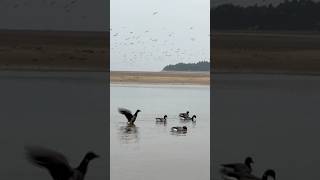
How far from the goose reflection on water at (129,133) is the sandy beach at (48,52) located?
591 inches

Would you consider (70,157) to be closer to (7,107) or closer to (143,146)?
(143,146)

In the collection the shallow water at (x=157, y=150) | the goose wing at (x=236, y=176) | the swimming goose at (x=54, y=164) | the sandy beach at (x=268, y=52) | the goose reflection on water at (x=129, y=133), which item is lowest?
the shallow water at (x=157, y=150)

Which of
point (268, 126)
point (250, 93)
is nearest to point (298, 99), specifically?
point (250, 93)

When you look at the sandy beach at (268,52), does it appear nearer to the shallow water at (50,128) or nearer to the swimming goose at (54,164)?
the shallow water at (50,128)

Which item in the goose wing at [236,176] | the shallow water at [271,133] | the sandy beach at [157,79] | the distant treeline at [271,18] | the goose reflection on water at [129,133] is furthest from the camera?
the sandy beach at [157,79]

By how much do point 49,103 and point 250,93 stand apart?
255 inches

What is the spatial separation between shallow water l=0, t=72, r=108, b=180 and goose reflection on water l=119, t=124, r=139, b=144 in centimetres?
31

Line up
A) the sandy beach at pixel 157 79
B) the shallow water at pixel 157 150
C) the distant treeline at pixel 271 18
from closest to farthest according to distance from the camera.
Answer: the shallow water at pixel 157 150
the distant treeline at pixel 271 18
the sandy beach at pixel 157 79

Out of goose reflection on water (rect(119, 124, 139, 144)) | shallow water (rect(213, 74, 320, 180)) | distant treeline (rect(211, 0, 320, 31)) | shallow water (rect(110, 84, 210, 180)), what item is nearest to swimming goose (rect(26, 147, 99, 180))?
shallow water (rect(110, 84, 210, 180))

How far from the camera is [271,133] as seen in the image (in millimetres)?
9422

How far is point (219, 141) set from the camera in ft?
28.6

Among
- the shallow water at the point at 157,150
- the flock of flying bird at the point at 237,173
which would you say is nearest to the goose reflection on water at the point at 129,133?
the shallow water at the point at 157,150

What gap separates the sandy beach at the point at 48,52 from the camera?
1063 inches

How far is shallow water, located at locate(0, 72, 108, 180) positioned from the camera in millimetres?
6320
